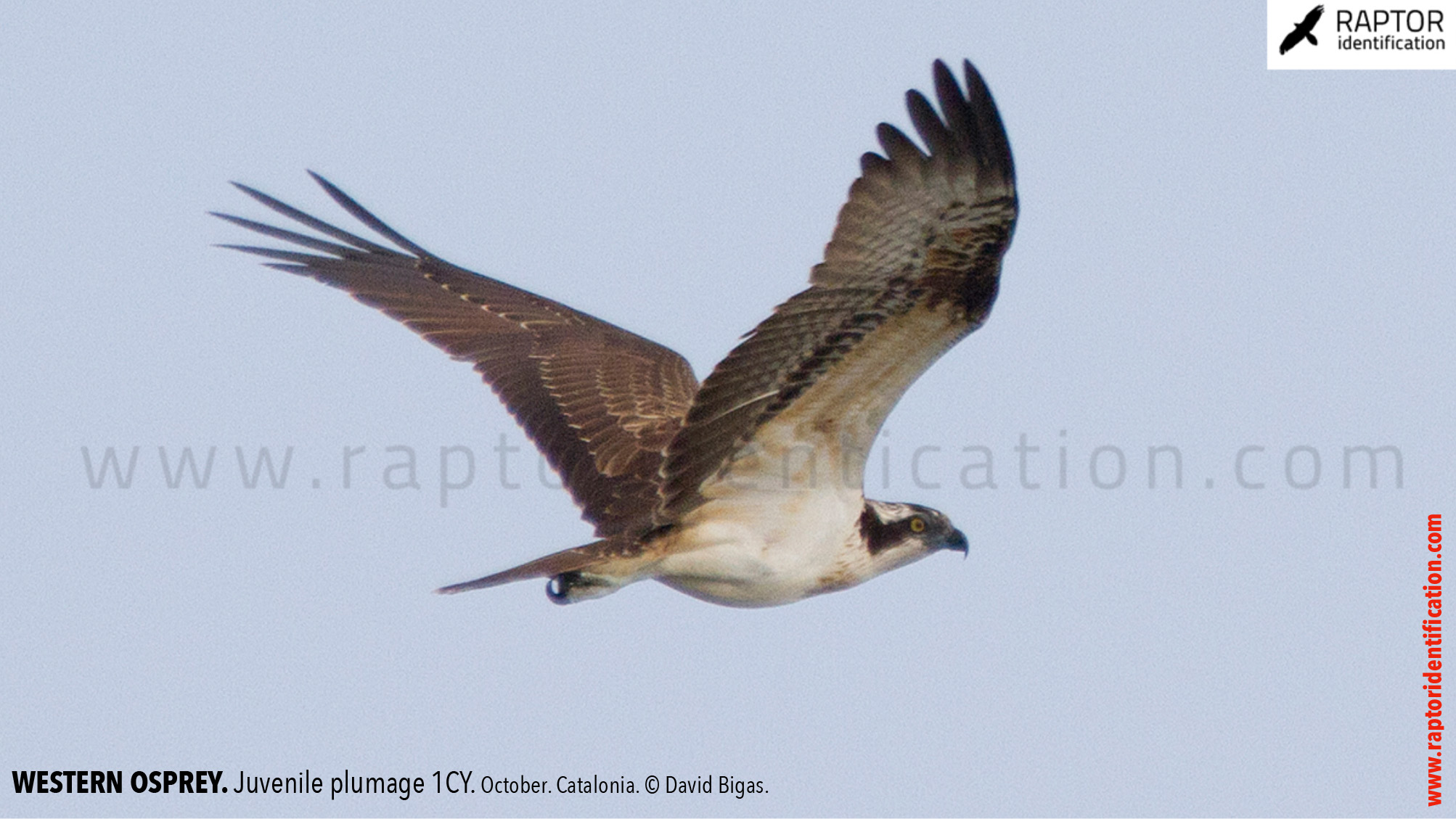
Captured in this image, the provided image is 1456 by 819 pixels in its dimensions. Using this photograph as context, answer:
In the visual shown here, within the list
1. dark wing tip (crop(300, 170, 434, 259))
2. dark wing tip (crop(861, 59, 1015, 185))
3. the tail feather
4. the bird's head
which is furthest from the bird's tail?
dark wing tip (crop(300, 170, 434, 259))

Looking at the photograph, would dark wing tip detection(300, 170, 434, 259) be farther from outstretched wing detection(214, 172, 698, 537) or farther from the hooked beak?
the hooked beak

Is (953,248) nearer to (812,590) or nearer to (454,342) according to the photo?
(812,590)

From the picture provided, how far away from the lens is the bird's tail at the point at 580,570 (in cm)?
708

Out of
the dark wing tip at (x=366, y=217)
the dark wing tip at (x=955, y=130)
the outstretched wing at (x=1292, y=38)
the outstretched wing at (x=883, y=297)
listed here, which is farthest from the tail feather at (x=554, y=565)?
the outstretched wing at (x=1292, y=38)

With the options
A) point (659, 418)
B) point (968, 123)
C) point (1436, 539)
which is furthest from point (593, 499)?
point (1436, 539)

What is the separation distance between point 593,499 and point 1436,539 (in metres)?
4.54

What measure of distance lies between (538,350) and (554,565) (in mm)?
2413

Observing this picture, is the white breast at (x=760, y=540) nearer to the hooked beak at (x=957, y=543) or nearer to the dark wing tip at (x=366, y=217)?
the hooked beak at (x=957, y=543)

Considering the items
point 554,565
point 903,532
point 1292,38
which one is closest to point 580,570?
point 554,565

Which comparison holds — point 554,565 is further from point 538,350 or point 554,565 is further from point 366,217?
point 366,217

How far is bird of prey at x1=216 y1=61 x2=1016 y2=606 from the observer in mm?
6273

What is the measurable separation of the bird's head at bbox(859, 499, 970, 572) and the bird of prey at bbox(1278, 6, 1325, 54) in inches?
173

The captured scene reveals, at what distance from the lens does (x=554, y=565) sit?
7.16 m

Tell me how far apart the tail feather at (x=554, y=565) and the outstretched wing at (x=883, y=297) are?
572 millimetres
